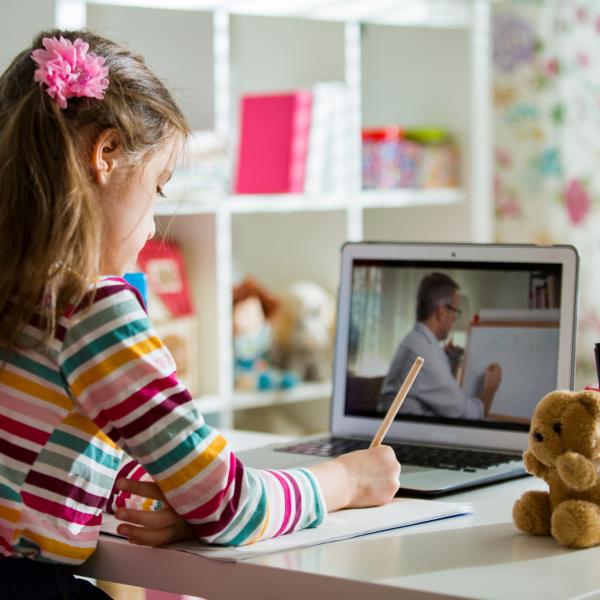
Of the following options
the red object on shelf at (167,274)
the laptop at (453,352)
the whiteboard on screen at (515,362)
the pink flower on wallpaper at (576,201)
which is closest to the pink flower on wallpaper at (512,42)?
the pink flower on wallpaper at (576,201)

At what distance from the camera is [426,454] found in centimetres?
141

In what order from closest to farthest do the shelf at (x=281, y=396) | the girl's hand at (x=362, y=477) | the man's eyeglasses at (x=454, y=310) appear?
the girl's hand at (x=362, y=477), the man's eyeglasses at (x=454, y=310), the shelf at (x=281, y=396)

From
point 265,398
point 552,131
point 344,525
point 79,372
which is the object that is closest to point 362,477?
point 344,525

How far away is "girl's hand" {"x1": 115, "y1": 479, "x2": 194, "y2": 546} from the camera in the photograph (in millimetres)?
1037

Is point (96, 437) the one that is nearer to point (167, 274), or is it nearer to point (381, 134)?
point (167, 274)

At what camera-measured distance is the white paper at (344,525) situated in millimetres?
1029

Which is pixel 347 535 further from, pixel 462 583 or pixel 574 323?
pixel 574 323

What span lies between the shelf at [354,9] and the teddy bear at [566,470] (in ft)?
5.67

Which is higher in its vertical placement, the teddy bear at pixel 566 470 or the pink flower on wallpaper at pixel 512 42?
the pink flower on wallpaper at pixel 512 42

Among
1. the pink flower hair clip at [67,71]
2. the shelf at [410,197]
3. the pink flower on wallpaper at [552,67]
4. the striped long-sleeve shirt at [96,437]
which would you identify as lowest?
the striped long-sleeve shirt at [96,437]

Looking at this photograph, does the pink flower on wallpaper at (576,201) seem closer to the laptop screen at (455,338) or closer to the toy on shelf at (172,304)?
the toy on shelf at (172,304)

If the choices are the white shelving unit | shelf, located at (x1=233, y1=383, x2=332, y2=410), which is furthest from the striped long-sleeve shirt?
shelf, located at (x1=233, y1=383, x2=332, y2=410)

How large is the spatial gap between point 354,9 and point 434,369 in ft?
5.88

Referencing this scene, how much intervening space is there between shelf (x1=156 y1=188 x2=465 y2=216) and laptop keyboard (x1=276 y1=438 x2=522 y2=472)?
1.08 metres
